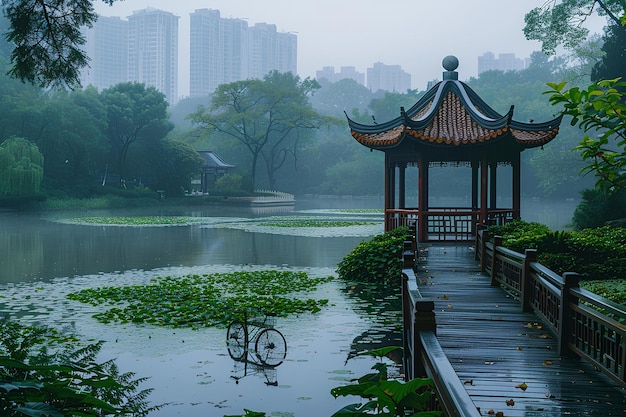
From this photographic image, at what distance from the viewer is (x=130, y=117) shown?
187 feet

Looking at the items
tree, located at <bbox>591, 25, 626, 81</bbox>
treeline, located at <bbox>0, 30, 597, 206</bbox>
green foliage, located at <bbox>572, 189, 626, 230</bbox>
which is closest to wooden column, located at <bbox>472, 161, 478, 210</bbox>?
green foliage, located at <bbox>572, 189, 626, 230</bbox>

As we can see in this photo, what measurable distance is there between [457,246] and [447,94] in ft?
13.9

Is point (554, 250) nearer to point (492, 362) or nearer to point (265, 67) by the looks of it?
point (492, 362)

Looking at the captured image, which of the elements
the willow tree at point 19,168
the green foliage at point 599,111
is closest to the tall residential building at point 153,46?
the willow tree at point 19,168

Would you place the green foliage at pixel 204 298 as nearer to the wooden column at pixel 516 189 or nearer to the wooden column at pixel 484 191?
the wooden column at pixel 484 191

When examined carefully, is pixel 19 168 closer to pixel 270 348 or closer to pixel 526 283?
pixel 270 348

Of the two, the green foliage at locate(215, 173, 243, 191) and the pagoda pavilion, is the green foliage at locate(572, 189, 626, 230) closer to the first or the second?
the pagoda pavilion

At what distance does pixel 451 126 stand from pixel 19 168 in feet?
104

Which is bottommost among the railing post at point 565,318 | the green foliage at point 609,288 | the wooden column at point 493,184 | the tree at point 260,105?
the green foliage at point 609,288

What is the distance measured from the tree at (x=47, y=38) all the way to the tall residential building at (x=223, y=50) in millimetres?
138287

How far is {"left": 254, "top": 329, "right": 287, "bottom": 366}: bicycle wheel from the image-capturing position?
8.16 m

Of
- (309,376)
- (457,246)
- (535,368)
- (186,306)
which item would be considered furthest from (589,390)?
(457,246)

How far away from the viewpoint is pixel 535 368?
6.14 meters

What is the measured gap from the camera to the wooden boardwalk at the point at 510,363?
5.11 meters
